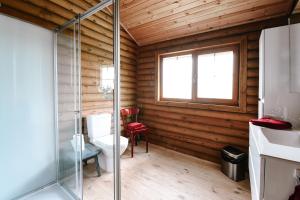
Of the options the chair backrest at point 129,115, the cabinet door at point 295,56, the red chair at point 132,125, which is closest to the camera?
the cabinet door at point 295,56

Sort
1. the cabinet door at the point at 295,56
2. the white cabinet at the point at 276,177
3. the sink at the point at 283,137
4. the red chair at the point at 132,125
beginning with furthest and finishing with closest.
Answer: the red chair at the point at 132,125 → the cabinet door at the point at 295,56 → the sink at the point at 283,137 → the white cabinet at the point at 276,177

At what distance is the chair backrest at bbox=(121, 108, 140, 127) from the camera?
3436 millimetres

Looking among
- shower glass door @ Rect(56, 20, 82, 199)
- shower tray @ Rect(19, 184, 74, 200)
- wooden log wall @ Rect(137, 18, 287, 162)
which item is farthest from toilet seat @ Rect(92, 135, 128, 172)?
wooden log wall @ Rect(137, 18, 287, 162)

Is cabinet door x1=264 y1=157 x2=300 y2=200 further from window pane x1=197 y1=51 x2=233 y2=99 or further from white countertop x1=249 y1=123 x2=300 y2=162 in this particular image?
window pane x1=197 y1=51 x2=233 y2=99

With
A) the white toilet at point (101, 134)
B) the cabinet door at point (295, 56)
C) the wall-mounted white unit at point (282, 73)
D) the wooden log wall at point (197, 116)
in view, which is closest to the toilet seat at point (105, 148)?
the white toilet at point (101, 134)

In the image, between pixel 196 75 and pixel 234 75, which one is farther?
pixel 196 75

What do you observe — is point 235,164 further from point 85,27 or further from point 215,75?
point 85,27

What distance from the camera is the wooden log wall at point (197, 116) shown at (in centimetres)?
250

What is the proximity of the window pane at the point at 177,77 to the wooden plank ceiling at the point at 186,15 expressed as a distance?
477 millimetres

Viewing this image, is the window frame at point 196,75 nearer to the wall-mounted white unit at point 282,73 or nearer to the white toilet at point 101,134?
the wall-mounted white unit at point 282,73

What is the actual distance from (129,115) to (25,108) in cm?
203

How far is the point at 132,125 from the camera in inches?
127

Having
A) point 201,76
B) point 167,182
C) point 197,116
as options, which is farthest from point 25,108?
point 201,76

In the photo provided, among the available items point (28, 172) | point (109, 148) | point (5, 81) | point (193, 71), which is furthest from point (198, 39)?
point (28, 172)
